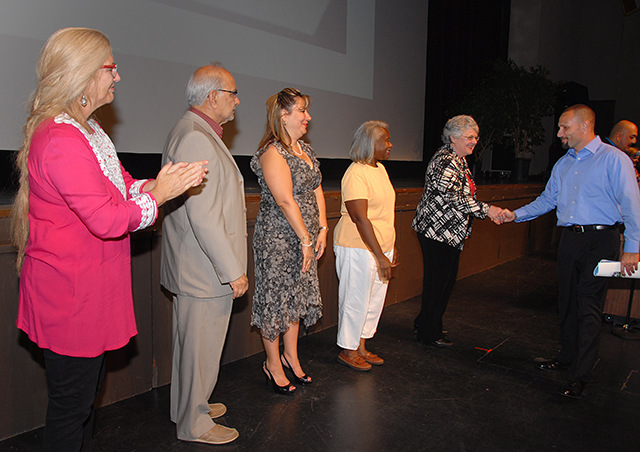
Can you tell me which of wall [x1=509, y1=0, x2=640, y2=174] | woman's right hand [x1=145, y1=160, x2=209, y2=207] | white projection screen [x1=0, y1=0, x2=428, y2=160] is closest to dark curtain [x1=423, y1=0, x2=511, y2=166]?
white projection screen [x1=0, y1=0, x2=428, y2=160]

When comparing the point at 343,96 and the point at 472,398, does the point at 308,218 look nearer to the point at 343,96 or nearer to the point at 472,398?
the point at 472,398

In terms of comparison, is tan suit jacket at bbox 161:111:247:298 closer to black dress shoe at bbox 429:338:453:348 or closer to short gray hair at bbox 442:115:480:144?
short gray hair at bbox 442:115:480:144

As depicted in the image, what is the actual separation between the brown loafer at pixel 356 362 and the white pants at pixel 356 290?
87 mm

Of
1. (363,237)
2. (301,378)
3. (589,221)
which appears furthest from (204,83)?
(589,221)

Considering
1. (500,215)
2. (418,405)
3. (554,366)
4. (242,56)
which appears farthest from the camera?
(242,56)

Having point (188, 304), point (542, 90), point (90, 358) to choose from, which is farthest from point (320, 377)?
point (542, 90)

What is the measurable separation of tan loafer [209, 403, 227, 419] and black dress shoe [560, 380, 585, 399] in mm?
1850

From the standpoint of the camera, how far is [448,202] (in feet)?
9.69

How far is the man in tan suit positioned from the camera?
70.0 inches

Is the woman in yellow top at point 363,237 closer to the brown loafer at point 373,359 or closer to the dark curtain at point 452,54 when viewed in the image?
the brown loafer at point 373,359

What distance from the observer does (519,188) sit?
625cm

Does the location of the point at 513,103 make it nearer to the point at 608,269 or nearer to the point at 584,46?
the point at 608,269

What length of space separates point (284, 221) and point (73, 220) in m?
1.13

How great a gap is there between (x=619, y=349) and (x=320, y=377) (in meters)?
2.21
